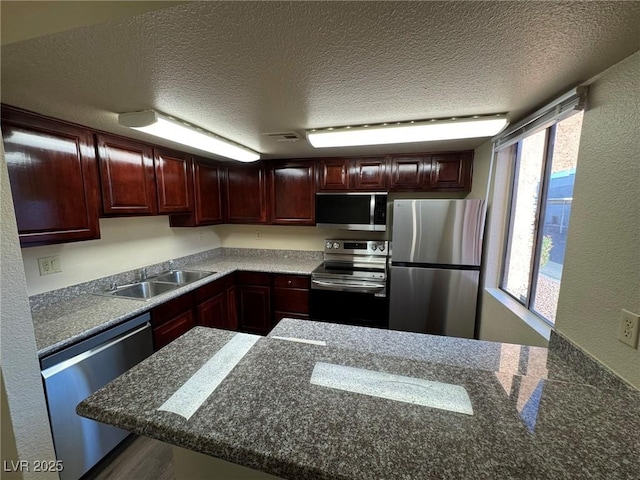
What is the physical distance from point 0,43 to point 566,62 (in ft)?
6.45

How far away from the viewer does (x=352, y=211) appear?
2844 millimetres

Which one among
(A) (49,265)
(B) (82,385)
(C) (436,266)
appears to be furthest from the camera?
(C) (436,266)

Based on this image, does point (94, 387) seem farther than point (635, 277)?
Yes

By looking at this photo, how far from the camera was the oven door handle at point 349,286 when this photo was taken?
2.58m

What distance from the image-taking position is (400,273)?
2461mm

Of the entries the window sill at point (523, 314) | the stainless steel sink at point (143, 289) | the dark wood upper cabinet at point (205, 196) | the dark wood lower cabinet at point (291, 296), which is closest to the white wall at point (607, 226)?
the window sill at point (523, 314)

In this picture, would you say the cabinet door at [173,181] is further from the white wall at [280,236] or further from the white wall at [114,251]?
the white wall at [280,236]

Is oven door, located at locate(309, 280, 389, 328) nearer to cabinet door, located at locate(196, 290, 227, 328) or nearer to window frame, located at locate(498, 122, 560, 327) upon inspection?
cabinet door, located at locate(196, 290, 227, 328)

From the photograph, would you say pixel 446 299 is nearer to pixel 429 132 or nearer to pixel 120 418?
pixel 429 132

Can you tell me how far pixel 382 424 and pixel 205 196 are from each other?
9.36 feet

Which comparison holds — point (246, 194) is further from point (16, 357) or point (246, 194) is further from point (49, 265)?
point (16, 357)

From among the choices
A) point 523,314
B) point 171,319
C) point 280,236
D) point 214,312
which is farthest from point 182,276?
point 523,314

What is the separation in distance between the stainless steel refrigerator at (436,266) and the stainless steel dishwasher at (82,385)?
2131 mm

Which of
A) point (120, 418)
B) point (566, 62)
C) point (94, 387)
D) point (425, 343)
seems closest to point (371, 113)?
point (566, 62)
